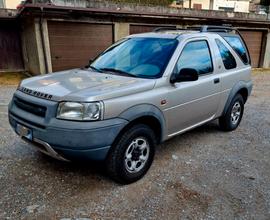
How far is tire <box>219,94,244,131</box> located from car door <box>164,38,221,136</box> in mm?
529

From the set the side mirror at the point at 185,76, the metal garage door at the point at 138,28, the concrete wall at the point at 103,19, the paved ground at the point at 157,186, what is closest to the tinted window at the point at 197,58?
the side mirror at the point at 185,76

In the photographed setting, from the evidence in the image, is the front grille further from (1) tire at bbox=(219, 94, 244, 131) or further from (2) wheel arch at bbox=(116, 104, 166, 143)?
(1) tire at bbox=(219, 94, 244, 131)

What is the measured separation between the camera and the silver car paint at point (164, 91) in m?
2.93

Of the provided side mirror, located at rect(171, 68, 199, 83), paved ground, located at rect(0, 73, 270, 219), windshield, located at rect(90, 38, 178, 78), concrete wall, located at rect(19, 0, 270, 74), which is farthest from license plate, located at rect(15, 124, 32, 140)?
concrete wall, located at rect(19, 0, 270, 74)

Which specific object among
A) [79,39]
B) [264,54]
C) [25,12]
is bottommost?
[264,54]

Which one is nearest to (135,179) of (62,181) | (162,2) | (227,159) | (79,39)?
(62,181)

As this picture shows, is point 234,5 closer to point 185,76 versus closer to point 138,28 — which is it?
point 138,28

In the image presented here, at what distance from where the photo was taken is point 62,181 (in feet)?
11.1

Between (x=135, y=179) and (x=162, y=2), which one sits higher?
(x=162, y=2)

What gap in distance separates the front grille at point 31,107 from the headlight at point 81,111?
0.25 metres

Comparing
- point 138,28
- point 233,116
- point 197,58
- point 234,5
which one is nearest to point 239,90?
point 233,116

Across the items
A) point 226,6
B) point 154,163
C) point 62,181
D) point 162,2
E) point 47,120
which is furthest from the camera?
point 226,6

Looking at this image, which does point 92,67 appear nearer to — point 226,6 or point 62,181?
point 62,181

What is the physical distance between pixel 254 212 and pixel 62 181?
227 centimetres
